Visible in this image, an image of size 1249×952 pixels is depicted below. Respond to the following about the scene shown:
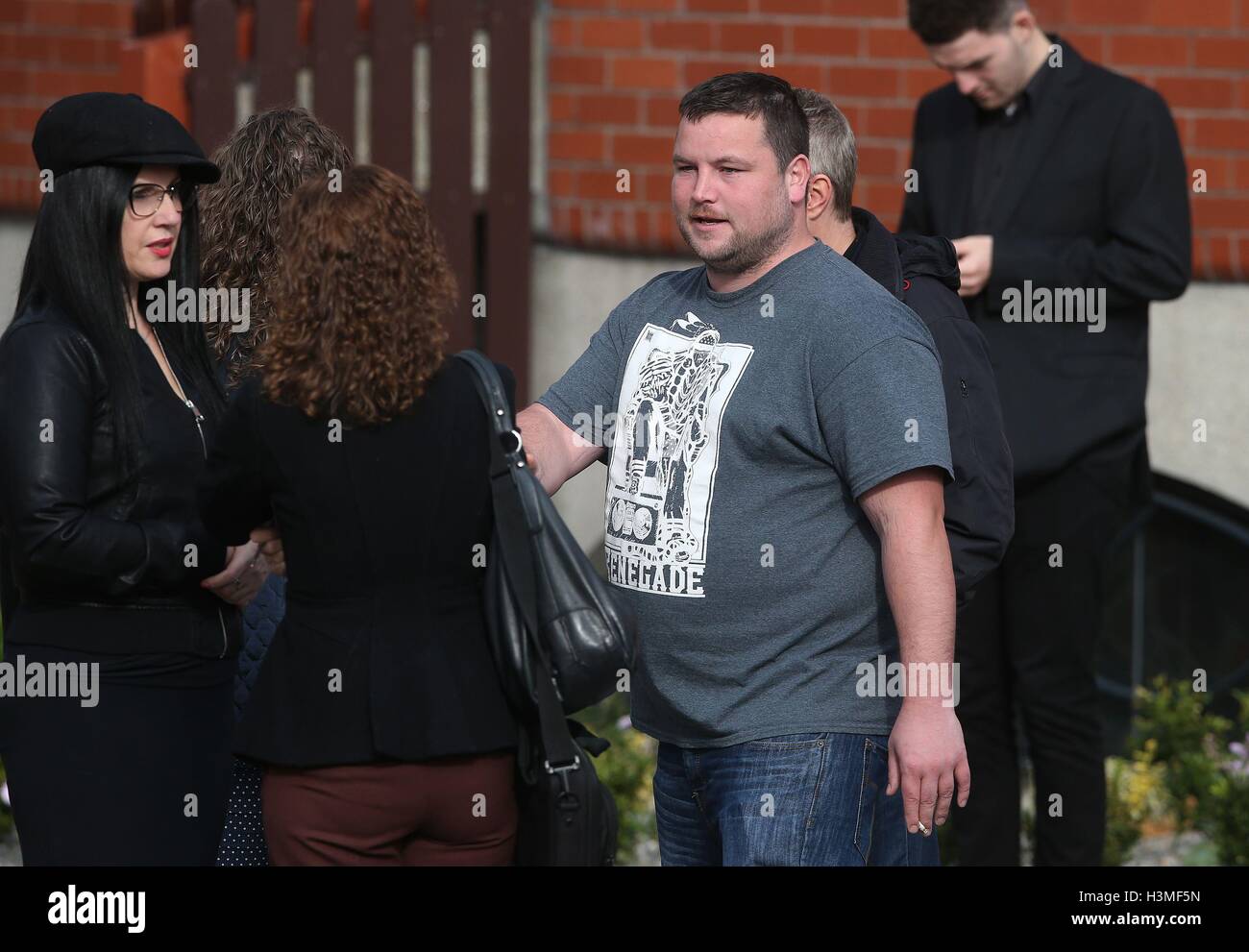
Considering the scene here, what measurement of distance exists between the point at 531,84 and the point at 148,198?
9.91 feet

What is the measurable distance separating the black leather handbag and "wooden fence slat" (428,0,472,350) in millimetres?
3268

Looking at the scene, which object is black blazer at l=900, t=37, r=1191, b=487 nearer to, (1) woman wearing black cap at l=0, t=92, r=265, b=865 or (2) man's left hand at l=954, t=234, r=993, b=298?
(2) man's left hand at l=954, t=234, r=993, b=298

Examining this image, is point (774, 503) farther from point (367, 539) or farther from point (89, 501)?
point (89, 501)

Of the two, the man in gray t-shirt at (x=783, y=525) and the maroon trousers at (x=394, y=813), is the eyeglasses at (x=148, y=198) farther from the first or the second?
the maroon trousers at (x=394, y=813)

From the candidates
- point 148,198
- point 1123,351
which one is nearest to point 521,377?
point 1123,351

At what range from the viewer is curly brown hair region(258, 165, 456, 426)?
9.04ft

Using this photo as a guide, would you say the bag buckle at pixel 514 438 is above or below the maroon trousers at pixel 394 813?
above

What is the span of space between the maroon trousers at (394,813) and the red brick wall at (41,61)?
4.12 metres

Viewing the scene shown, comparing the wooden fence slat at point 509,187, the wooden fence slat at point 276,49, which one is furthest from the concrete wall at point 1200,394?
the wooden fence slat at point 276,49

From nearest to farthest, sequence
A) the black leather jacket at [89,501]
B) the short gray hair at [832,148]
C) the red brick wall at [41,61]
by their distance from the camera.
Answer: the black leather jacket at [89,501], the short gray hair at [832,148], the red brick wall at [41,61]

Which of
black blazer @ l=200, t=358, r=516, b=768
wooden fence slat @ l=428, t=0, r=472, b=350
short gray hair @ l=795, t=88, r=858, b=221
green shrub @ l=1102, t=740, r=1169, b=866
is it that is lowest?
green shrub @ l=1102, t=740, r=1169, b=866

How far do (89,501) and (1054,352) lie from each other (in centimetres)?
263

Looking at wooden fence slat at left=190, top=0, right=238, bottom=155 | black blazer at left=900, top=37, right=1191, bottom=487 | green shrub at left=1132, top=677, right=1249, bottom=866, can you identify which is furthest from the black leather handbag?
wooden fence slat at left=190, top=0, right=238, bottom=155

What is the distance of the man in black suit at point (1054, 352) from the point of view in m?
4.64
